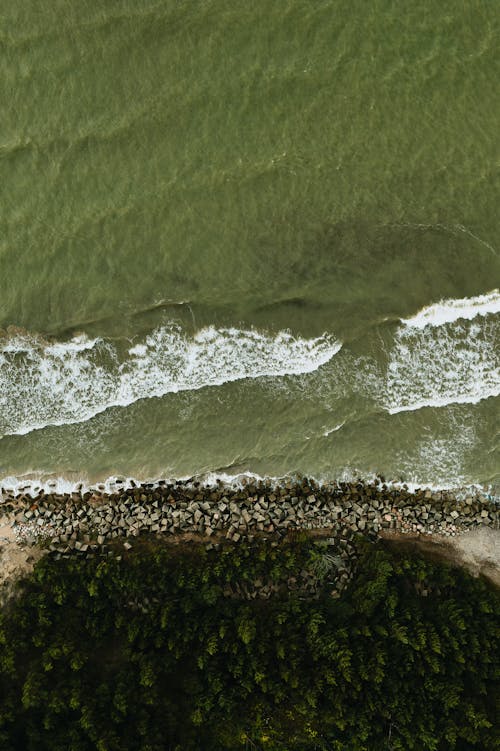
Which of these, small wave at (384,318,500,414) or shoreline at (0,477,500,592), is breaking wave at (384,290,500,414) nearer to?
small wave at (384,318,500,414)

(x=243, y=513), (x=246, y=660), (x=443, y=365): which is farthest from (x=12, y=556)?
(x=443, y=365)

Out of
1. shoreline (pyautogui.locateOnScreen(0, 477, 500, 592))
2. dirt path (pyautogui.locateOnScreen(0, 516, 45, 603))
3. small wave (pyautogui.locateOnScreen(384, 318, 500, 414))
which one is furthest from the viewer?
small wave (pyautogui.locateOnScreen(384, 318, 500, 414))

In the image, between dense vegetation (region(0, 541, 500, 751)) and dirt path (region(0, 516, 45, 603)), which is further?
dirt path (region(0, 516, 45, 603))

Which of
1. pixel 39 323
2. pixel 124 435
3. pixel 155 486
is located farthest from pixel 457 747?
pixel 39 323

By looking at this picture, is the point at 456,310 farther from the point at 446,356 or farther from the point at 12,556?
the point at 12,556

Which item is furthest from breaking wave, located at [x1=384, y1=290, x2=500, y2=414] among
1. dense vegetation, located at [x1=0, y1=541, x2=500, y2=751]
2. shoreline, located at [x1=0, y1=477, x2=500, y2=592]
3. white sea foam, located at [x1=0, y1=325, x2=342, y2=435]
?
dense vegetation, located at [x1=0, y1=541, x2=500, y2=751]

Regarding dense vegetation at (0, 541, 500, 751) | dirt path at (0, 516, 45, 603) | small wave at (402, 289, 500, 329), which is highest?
small wave at (402, 289, 500, 329)

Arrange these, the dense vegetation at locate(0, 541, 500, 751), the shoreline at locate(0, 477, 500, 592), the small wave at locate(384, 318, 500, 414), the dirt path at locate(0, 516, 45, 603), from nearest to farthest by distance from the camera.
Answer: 1. the dense vegetation at locate(0, 541, 500, 751)
2. the dirt path at locate(0, 516, 45, 603)
3. the shoreline at locate(0, 477, 500, 592)
4. the small wave at locate(384, 318, 500, 414)
